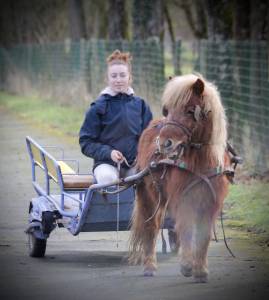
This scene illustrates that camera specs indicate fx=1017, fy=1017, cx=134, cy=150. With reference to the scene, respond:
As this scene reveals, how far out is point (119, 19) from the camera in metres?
28.3

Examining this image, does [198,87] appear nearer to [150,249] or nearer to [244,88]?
[150,249]

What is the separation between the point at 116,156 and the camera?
8.61 m

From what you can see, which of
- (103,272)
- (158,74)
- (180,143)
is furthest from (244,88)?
(180,143)

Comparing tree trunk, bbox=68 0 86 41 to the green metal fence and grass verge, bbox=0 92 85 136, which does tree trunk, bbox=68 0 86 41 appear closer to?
grass verge, bbox=0 92 85 136

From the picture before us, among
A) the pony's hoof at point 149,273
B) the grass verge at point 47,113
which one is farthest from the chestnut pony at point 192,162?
the grass verge at point 47,113

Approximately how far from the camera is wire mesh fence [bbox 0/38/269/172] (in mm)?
14992

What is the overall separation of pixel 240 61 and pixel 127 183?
26.3ft

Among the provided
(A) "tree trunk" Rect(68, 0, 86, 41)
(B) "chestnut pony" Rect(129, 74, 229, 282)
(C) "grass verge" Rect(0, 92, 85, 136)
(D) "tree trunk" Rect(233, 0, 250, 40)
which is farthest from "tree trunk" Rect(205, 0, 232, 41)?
(A) "tree trunk" Rect(68, 0, 86, 41)

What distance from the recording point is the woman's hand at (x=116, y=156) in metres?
8.60

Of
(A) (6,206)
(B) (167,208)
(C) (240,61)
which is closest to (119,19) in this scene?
(C) (240,61)

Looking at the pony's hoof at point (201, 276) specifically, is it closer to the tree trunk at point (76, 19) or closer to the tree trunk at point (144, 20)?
the tree trunk at point (144, 20)

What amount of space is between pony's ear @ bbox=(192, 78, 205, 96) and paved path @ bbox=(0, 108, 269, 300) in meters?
1.46

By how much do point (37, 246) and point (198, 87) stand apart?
2.42 meters

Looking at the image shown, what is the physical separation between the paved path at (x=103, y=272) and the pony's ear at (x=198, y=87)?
1.46m
